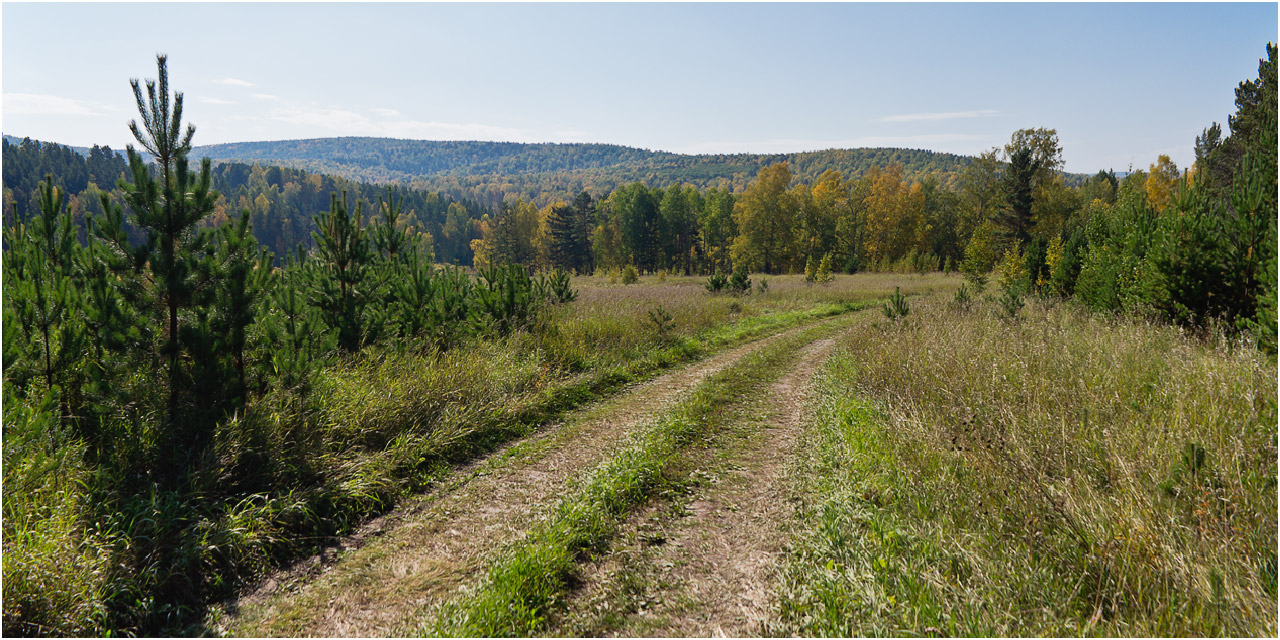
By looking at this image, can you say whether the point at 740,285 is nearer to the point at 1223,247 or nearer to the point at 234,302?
the point at 1223,247

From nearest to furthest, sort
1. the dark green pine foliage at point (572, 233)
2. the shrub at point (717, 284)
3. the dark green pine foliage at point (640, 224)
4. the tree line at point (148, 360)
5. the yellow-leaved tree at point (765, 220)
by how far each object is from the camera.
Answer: the tree line at point (148, 360), the shrub at point (717, 284), the yellow-leaved tree at point (765, 220), the dark green pine foliage at point (640, 224), the dark green pine foliage at point (572, 233)

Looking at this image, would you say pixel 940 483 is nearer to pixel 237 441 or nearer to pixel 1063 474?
→ pixel 1063 474

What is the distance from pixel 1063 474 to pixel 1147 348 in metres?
3.80

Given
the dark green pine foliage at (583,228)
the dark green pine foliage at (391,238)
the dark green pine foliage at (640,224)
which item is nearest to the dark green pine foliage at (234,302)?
the dark green pine foliage at (391,238)

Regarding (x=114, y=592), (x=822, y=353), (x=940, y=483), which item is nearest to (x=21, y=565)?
(x=114, y=592)

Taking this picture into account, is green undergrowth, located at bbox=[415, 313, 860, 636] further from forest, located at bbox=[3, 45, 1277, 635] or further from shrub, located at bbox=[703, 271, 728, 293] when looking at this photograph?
shrub, located at bbox=[703, 271, 728, 293]

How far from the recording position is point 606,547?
166 inches

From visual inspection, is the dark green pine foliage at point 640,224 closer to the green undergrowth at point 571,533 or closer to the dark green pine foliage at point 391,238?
the dark green pine foliage at point 391,238

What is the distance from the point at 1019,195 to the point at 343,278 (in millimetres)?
43864

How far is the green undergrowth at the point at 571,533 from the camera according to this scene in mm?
3398

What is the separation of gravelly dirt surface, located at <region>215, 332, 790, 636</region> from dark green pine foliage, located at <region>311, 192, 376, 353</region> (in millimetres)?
2982

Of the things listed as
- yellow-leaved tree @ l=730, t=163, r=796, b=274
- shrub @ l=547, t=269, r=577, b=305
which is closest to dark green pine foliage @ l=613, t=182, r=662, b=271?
yellow-leaved tree @ l=730, t=163, r=796, b=274

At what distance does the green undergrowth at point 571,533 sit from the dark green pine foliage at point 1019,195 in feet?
133

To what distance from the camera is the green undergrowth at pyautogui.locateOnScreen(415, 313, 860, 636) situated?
340 centimetres
